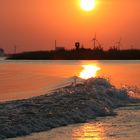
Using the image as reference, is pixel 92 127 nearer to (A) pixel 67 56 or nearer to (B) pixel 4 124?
(B) pixel 4 124

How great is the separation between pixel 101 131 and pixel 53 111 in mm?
2860

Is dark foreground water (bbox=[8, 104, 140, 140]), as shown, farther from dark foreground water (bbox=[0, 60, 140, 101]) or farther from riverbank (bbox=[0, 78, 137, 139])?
dark foreground water (bbox=[0, 60, 140, 101])

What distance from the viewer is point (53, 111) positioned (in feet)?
54.1

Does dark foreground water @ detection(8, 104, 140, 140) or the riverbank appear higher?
the riverbank

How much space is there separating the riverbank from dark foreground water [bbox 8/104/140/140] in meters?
0.51

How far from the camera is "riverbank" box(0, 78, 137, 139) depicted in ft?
46.1

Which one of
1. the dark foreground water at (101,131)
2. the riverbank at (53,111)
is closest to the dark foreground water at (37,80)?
the riverbank at (53,111)

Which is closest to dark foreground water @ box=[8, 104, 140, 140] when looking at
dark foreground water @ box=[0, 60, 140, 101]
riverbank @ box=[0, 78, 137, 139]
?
riverbank @ box=[0, 78, 137, 139]

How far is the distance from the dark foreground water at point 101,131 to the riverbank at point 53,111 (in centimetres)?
51

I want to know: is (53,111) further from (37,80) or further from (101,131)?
(37,80)

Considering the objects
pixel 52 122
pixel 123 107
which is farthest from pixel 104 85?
pixel 52 122

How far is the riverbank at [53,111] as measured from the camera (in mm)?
14057

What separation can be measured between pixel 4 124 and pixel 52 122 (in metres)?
1.94

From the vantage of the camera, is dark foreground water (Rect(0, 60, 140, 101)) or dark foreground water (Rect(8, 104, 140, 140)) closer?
dark foreground water (Rect(8, 104, 140, 140))
